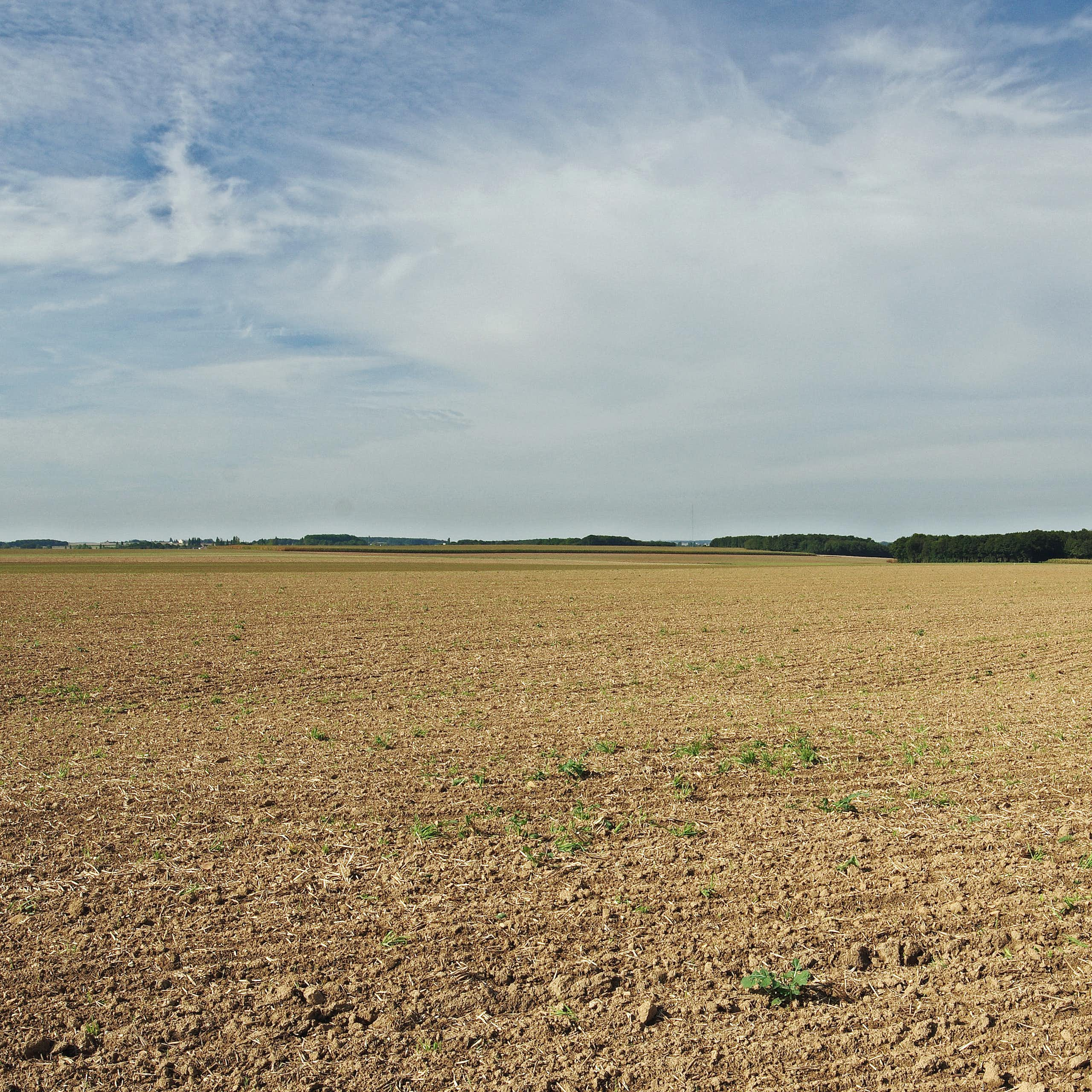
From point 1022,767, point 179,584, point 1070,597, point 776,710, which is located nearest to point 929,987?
point 1022,767

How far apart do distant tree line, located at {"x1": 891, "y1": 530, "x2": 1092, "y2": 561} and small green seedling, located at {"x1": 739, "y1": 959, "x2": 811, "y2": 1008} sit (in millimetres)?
146778

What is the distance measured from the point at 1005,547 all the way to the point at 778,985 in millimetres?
149599

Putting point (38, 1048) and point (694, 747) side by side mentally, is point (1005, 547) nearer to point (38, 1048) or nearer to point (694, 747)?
point (694, 747)

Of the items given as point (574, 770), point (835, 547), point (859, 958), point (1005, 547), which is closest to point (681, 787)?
point (574, 770)

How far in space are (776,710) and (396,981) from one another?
10.7 metres

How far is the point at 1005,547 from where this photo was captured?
138 meters

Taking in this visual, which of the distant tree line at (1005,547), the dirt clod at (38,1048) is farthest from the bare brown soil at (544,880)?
the distant tree line at (1005,547)

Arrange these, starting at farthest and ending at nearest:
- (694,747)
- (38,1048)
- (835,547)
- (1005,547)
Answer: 1. (835,547)
2. (1005,547)
3. (694,747)
4. (38,1048)

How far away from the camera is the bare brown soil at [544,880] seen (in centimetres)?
531

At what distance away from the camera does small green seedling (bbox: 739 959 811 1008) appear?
5.75m

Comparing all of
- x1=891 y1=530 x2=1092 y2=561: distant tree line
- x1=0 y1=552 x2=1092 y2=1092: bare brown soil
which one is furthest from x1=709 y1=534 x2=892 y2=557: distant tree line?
x1=0 y1=552 x2=1092 y2=1092: bare brown soil

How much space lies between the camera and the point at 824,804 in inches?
391

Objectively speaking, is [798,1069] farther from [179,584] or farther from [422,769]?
[179,584]

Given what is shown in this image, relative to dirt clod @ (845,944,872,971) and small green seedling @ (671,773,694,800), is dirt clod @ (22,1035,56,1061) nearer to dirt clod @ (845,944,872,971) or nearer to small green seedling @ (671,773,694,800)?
dirt clod @ (845,944,872,971)
